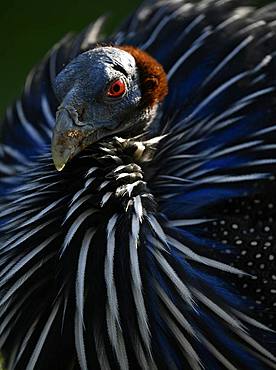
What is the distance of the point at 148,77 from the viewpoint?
7.56 ft

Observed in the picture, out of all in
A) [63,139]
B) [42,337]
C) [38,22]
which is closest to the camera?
[63,139]

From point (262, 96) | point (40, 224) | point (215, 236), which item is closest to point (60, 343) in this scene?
point (40, 224)

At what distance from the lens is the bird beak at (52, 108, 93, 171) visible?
211 cm

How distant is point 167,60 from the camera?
2.71 meters

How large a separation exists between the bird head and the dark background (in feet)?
8.05

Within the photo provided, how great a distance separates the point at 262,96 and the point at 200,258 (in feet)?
1.49

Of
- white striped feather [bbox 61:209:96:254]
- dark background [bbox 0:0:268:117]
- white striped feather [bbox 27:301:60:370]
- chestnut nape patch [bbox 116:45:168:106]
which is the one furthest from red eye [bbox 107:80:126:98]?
dark background [bbox 0:0:268:117]

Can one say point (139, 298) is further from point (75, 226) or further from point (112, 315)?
point (75, 226)

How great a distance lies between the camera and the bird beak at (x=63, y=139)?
2.11m

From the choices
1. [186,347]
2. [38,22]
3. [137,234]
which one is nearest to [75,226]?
[137,234]

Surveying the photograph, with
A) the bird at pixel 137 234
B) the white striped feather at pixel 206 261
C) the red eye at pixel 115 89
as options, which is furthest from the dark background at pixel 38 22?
the white striped feather at pixel 206 261

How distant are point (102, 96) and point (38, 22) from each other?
110 inches

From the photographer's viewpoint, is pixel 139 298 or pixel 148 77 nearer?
pixel 139 298

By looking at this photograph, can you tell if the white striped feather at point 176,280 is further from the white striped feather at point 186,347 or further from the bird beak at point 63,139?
the bird beak at point 63,139
